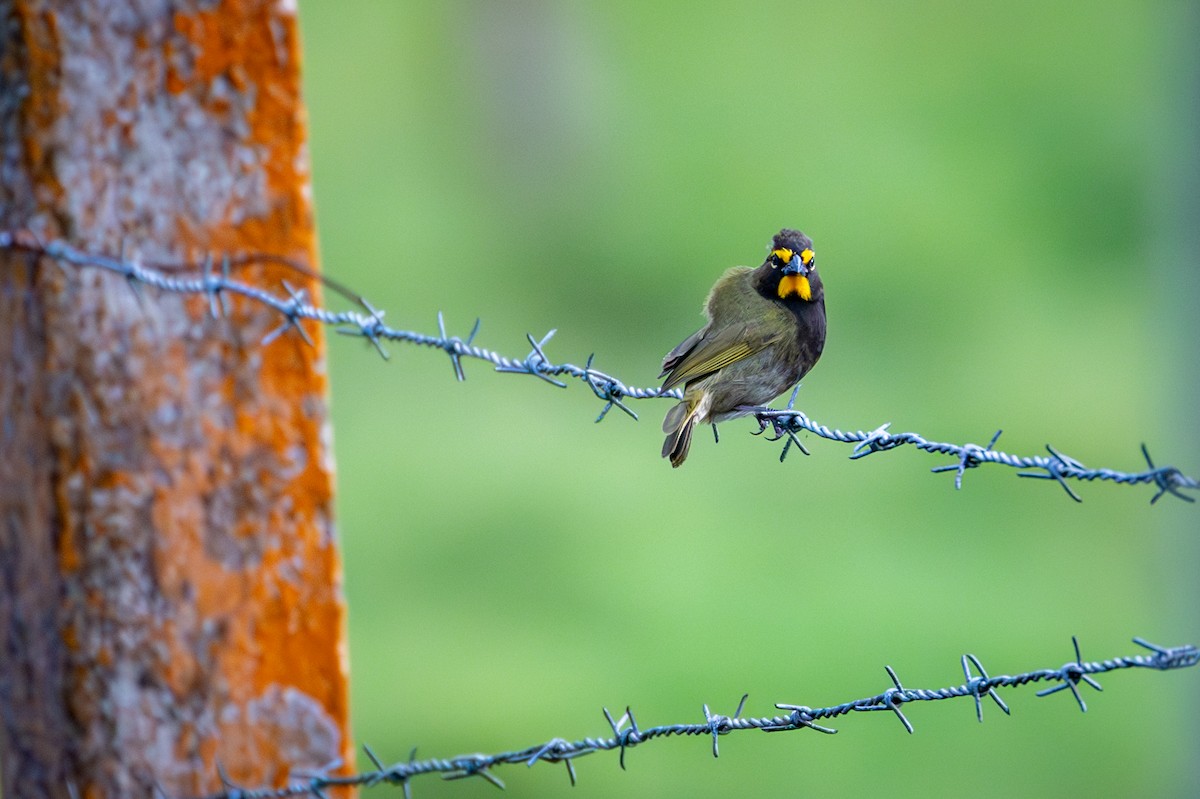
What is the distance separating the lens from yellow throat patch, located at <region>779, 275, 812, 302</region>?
5254mm

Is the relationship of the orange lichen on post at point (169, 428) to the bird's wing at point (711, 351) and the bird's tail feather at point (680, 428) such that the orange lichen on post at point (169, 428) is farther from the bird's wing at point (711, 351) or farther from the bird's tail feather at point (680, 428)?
the bird's wing at point (711, 351)

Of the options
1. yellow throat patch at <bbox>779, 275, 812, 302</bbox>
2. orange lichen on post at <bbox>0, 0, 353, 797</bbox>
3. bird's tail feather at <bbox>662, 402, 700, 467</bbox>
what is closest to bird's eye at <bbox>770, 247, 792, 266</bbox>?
yellow throat patch at <bbox>779, 275, 812, 302</bbox>

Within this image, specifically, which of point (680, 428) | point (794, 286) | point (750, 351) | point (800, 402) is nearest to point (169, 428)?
point (680, 428)

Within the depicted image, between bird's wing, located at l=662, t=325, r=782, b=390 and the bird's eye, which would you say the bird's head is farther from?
bird's wing, located at l=662, t=325, r=782, b=390

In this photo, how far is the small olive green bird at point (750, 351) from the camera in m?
5.15

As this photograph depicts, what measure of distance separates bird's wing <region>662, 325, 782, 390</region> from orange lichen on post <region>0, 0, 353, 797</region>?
178 cm

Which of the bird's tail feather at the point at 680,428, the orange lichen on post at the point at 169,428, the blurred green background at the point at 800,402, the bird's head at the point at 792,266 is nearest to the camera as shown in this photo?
the orange lichen on post at the point at 169,428

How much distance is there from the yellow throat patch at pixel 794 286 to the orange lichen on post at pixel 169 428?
2.06 metres

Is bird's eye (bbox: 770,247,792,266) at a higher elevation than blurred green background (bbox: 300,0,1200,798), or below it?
below

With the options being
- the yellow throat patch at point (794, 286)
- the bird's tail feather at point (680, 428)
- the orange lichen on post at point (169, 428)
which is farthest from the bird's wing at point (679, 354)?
the orange lichen on post at point (169, 428)

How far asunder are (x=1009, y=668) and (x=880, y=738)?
111cm

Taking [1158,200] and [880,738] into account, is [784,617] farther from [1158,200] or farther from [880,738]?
[1158,200]

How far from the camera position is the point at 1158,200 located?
19.8 m

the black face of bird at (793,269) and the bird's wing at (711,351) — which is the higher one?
the black face of bird at (793,269)
